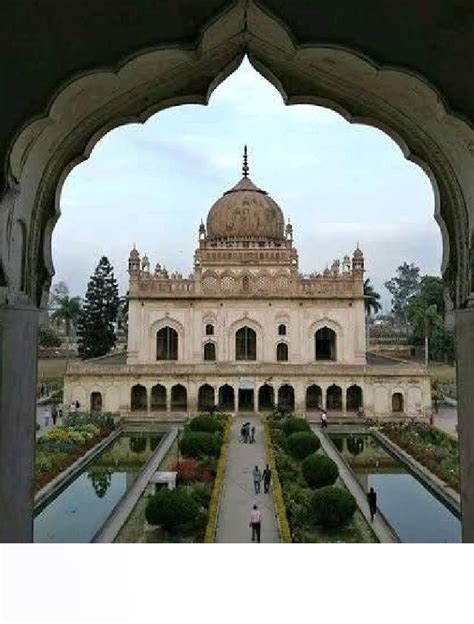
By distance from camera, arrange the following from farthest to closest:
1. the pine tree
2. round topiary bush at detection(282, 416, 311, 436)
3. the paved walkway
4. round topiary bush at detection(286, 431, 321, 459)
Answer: the pine tree < round topiary bush at detection(282, 416, 311, 436) < round topiary bush at detection(286, 431, 321, 459) < the paved walkway

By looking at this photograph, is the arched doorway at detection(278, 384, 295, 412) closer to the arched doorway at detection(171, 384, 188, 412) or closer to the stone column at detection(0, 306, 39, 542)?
the arched doorway at detection(171, 384, 188, 412)

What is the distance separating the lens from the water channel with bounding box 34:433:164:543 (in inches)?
461

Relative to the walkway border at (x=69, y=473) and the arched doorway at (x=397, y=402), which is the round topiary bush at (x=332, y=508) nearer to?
the walkway border at (x=69, y=473)

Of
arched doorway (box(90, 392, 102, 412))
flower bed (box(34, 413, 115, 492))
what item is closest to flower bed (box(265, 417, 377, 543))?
flower bed (box(34, 413, 115, 492))

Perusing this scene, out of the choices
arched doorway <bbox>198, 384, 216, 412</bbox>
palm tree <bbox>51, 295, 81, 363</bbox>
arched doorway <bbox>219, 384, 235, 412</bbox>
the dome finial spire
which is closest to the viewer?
arched doorway <bbox>198, 384, 216, 412</bbox>

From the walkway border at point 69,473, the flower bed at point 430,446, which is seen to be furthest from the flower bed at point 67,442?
the flower bed at point 430,446

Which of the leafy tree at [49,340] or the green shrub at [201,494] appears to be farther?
the leafy tree at [49,340]

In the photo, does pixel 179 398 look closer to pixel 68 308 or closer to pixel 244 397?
pixel 244 397

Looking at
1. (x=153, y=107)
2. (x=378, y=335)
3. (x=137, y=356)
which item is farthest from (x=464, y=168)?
(x=378, y=335)

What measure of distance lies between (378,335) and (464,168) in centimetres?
5313

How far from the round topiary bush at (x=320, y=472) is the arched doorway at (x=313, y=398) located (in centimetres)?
1164

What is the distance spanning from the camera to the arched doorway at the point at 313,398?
82.9ft

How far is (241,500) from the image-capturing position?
12.7m

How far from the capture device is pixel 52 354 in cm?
4578
